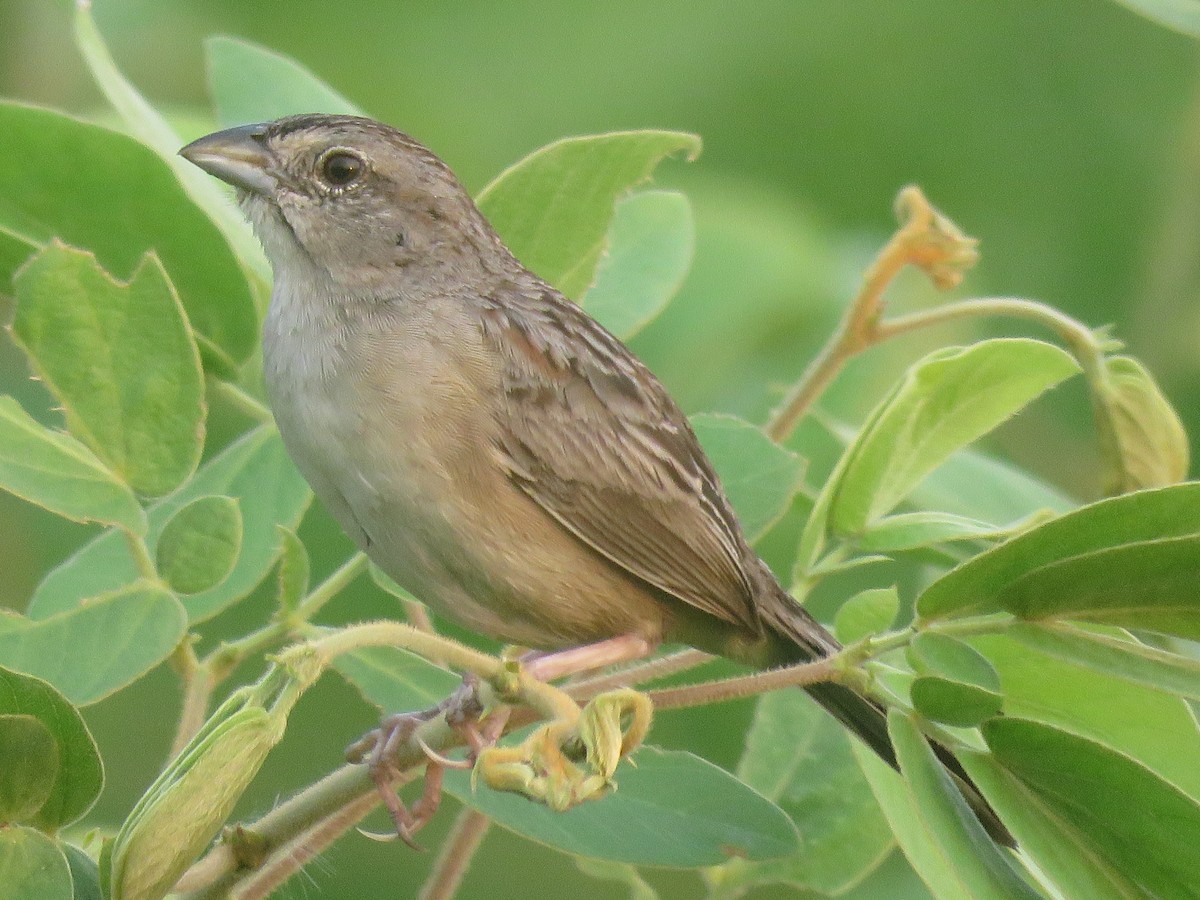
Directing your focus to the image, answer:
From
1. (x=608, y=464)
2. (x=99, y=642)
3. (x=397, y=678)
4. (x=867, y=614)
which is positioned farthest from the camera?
(x=608, y=464)

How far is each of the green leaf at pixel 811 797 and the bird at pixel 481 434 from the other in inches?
5.2

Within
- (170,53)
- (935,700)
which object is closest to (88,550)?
(935,700)

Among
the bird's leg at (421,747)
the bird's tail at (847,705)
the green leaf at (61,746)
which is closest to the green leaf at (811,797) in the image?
the bird's tail at (847,705)

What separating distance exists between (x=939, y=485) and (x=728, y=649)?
563 mm

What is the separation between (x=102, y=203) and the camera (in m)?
3.07

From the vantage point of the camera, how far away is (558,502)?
3498 mm

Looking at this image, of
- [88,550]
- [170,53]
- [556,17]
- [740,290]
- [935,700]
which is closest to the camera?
[935,700]

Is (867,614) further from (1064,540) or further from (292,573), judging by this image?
(292,573)

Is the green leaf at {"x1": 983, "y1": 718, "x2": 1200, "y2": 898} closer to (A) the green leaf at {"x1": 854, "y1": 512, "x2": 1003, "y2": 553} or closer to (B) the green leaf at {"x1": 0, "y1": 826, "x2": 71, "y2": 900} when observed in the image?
(A) the green leaf at {"x1": 854, "y1": 512, "x2": 1003, "y2": 553}

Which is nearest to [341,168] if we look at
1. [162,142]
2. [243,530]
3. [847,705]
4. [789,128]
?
[162,142]

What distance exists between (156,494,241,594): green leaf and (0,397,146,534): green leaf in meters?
0.06

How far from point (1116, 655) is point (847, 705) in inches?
35.1

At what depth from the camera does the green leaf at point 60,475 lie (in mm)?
2631

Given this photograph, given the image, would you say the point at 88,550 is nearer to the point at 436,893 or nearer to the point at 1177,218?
the point at 436,893
